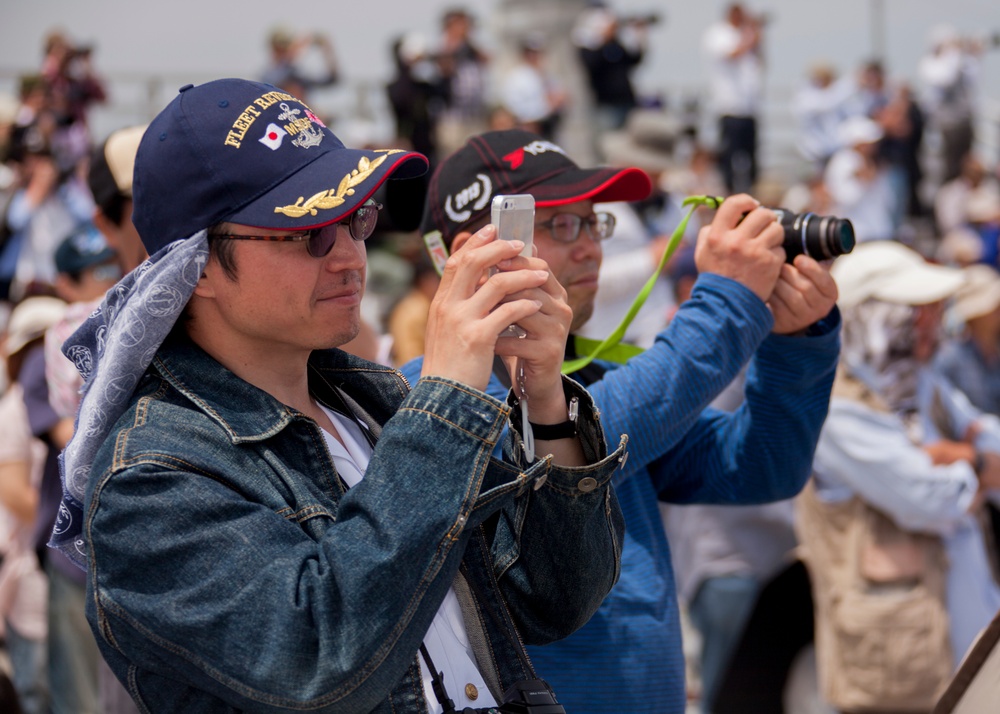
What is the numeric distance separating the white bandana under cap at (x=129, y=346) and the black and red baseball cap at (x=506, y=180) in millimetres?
987

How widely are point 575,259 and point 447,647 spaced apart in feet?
3.69

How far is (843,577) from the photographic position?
3871mm

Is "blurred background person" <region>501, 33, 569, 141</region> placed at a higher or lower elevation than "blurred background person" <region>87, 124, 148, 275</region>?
lower

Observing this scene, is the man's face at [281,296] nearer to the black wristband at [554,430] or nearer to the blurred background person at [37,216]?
the black wristband at [554,430]

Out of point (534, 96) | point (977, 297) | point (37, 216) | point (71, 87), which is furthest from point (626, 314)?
point (534, 96)

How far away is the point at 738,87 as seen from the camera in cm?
1367

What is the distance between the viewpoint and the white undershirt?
1588mm

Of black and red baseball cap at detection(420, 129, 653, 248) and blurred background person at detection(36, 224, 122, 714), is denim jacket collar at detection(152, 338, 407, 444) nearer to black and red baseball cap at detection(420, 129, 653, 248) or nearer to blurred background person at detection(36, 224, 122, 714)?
black and red baseball cap at detection(420, 129, 653, 248)

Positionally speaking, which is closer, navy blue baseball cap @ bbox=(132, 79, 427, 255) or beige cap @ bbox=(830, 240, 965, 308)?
navy blue baseball cap @ bbox=(132, 79, 427, 255)

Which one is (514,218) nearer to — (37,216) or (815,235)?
(815,235)

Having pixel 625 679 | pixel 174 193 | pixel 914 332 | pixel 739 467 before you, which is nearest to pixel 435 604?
pixel 174 193

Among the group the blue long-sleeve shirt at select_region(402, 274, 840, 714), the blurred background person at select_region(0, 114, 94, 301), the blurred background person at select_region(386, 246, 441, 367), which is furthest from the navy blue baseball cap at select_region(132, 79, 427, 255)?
the blurred background person at select_region(0, 114, 94, 301)

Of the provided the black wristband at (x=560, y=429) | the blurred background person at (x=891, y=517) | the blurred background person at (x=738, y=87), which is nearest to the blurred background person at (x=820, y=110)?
the blurred background person at (x=738, y=87)

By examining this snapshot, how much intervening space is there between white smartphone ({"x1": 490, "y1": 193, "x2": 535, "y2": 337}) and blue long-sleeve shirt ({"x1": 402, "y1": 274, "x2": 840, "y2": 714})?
1.93 feet
